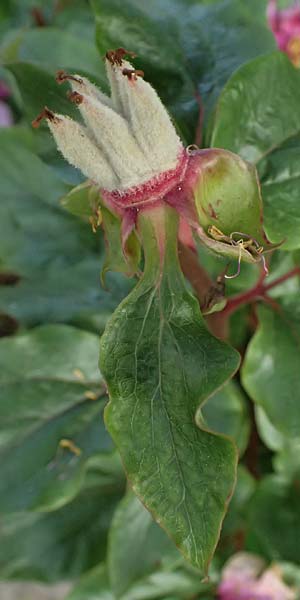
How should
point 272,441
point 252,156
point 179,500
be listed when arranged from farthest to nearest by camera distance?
point 272,441
point 252,156
point 179,500

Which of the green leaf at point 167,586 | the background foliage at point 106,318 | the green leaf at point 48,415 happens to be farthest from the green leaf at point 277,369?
the green leaf at point 167,586

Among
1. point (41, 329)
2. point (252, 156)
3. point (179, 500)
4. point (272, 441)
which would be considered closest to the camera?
point (179, 500)

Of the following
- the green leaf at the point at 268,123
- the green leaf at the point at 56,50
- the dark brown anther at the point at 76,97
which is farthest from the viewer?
the green leaf at the point at 56,50

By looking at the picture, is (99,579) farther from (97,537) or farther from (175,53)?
(175,53)

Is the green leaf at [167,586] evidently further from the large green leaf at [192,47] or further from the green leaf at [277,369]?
the large green leaf at [192,47]

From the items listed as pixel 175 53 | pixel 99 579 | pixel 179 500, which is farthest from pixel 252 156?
pixel 99 579
